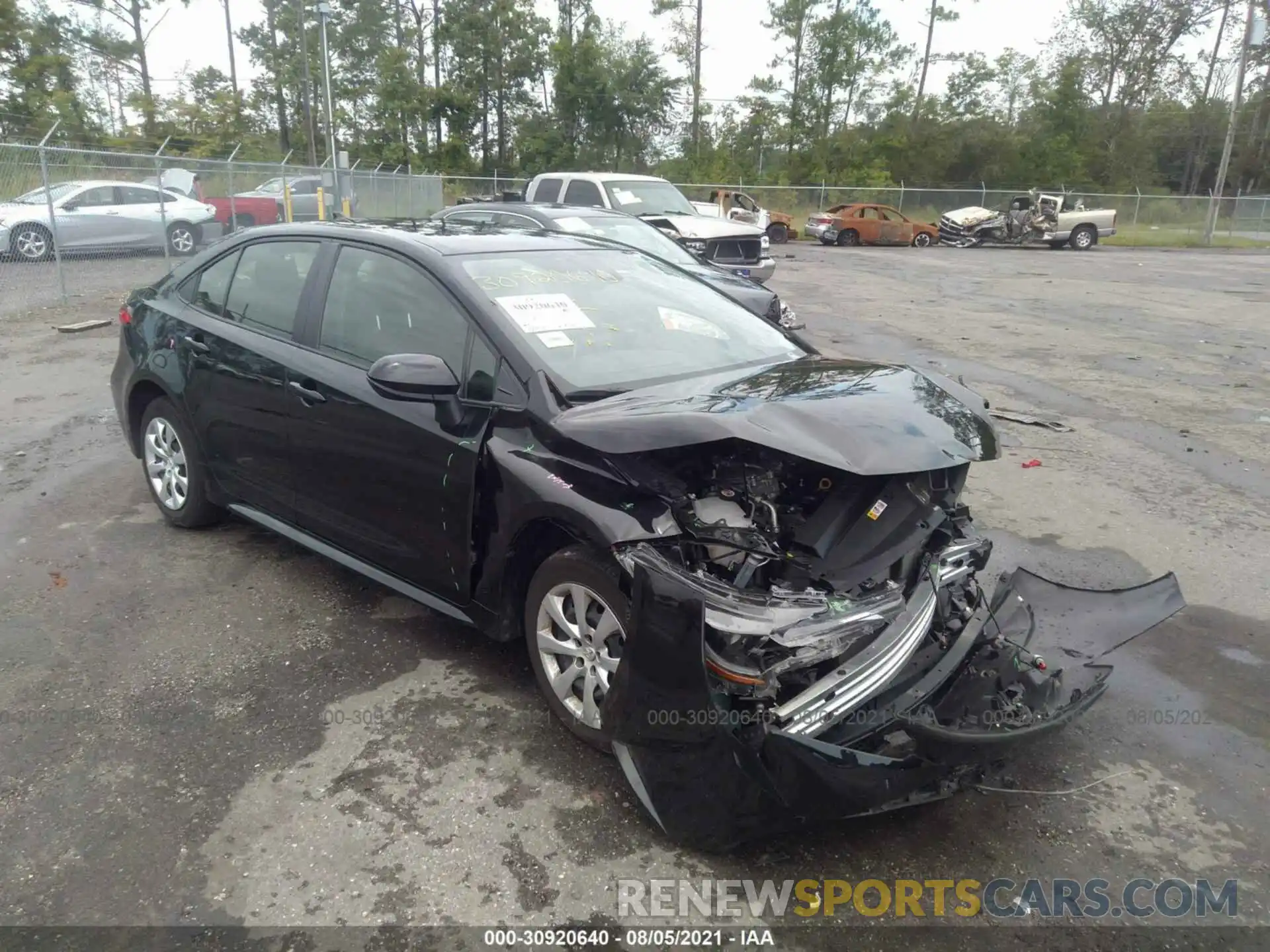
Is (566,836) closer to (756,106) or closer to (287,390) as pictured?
(287,390)

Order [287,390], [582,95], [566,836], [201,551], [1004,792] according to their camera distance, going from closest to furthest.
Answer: [566,836], [1004,792], [287,390], [201,551], [582,95]

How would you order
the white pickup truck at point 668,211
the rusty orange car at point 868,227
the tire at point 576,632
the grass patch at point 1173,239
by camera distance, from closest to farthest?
the tire at point 576,632
the white pickup truck at point 668,211
the rusty orange car at point 868,227
the grass patch at point 1173,239

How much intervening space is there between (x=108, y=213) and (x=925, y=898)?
54.1 feet

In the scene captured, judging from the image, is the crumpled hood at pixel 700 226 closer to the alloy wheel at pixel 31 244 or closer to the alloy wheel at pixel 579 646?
the alloy wheel at pixel 31 244

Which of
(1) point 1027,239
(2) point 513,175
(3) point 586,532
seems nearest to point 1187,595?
(3) point 586,532

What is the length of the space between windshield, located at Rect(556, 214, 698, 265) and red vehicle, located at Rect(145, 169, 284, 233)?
6.44 metres

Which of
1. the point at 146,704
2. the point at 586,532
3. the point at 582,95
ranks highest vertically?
the point at 582,95

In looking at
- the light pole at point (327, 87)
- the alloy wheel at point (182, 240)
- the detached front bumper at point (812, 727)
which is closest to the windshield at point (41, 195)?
the alloy wheel at point (182, 240)

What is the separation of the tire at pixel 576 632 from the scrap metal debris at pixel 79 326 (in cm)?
1029

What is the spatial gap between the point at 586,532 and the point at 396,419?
43.2 inches

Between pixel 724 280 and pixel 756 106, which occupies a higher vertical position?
pixel 756 106

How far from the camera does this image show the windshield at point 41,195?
495 inches

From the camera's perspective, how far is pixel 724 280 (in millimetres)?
8398

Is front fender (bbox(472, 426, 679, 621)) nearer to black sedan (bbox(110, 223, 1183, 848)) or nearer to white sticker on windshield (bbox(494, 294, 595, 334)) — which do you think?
black sedan (bbox(110, 223, 1183, 848))
